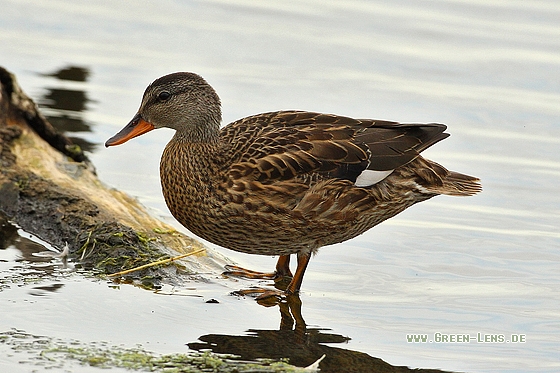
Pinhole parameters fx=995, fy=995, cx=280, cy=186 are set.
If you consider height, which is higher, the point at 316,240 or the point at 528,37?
the point at 528,37

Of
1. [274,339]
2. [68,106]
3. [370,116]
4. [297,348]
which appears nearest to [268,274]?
Answer: [274,339]

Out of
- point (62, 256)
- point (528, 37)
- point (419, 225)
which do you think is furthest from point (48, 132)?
point (528, 37)

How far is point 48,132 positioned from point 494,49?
23.2 ft

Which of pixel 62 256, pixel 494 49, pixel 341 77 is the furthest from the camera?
pixel 494 49

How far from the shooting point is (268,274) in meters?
7.95

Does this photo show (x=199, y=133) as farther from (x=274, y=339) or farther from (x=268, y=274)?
(x=274, y=339)

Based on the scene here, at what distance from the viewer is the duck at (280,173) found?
290 inches

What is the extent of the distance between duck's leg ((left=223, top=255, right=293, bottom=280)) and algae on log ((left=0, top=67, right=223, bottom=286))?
131mm

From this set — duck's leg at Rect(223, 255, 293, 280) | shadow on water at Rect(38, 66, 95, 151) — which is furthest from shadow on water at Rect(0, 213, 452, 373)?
shadow on water at Rect(38, 66, 95, 151)

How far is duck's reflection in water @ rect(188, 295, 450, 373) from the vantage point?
19.7 feet

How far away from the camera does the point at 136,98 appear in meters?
12.0

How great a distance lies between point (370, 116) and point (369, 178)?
151 inches

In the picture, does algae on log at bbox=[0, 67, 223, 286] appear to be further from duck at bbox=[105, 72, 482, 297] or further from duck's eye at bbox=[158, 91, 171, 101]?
duck's eye at bbox=[158, 91, 171, 101]

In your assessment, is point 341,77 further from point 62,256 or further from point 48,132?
point 62,256
